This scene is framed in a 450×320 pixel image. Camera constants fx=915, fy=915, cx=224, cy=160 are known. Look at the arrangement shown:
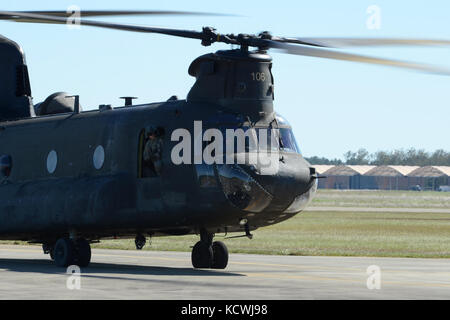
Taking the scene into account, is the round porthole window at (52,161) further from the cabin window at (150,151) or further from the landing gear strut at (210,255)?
the landing gear strut at (210,255)

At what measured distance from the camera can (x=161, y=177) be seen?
22.4 meters

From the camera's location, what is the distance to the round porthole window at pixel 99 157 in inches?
945

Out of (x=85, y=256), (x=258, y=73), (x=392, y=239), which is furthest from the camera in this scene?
(x=392, y=239)

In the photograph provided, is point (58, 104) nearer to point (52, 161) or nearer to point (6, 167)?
point (6, 167)

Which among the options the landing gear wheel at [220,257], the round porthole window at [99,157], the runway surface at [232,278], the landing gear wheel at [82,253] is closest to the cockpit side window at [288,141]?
the runway surface at [232,278]

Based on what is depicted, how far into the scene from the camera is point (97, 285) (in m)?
Result: 18.4

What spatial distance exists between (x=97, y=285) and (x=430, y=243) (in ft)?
71.9

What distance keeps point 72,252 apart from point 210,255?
3.58 meters

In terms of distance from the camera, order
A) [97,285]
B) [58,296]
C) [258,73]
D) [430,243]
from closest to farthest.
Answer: [58,296] < [97,285] < [258,73] < [430,243]

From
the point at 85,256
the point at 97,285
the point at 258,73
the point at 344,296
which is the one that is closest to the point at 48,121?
the point at 85,256

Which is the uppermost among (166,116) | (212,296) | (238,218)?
(166,116)

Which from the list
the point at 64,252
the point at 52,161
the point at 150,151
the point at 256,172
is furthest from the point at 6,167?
the point at 256,172

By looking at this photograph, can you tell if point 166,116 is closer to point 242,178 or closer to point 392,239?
point 242,178

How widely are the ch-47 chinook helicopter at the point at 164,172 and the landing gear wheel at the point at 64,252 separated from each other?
A: 0.03 metres
